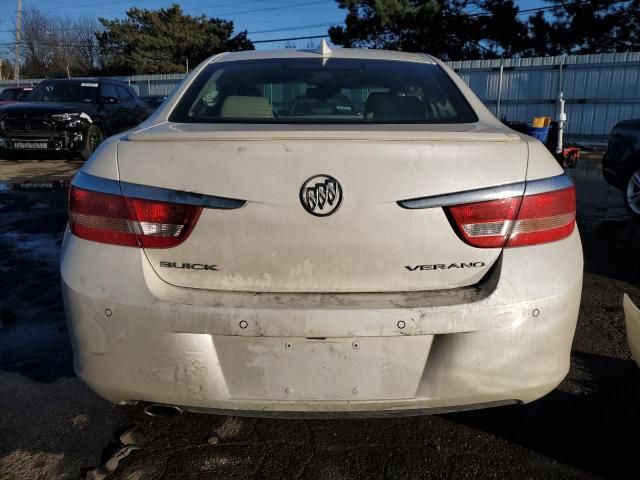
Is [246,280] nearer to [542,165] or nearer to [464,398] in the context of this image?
[464,398]

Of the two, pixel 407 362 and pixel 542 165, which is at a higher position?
pixel 542 165

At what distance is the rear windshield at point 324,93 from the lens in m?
2.36

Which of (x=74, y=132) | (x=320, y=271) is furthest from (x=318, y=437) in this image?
(x=74, y=132)

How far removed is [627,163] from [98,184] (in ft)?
20.4

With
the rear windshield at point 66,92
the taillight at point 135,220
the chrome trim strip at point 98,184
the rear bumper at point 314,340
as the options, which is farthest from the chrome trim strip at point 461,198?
the rear windshield at point 66,92

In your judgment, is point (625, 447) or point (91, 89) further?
point (91, 89)

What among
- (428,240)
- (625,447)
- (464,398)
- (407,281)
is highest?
(428,240)

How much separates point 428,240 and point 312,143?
0.48m

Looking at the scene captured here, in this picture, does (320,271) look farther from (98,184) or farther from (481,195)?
(98,184)

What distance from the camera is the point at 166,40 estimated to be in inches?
1567

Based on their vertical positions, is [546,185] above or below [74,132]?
above

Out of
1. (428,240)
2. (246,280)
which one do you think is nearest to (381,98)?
(428,240)

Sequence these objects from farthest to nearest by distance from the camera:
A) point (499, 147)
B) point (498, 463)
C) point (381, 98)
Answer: point (381, 98)
point (498, 463)
point (499, 147)

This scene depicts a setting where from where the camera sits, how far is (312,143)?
172 centimetres
